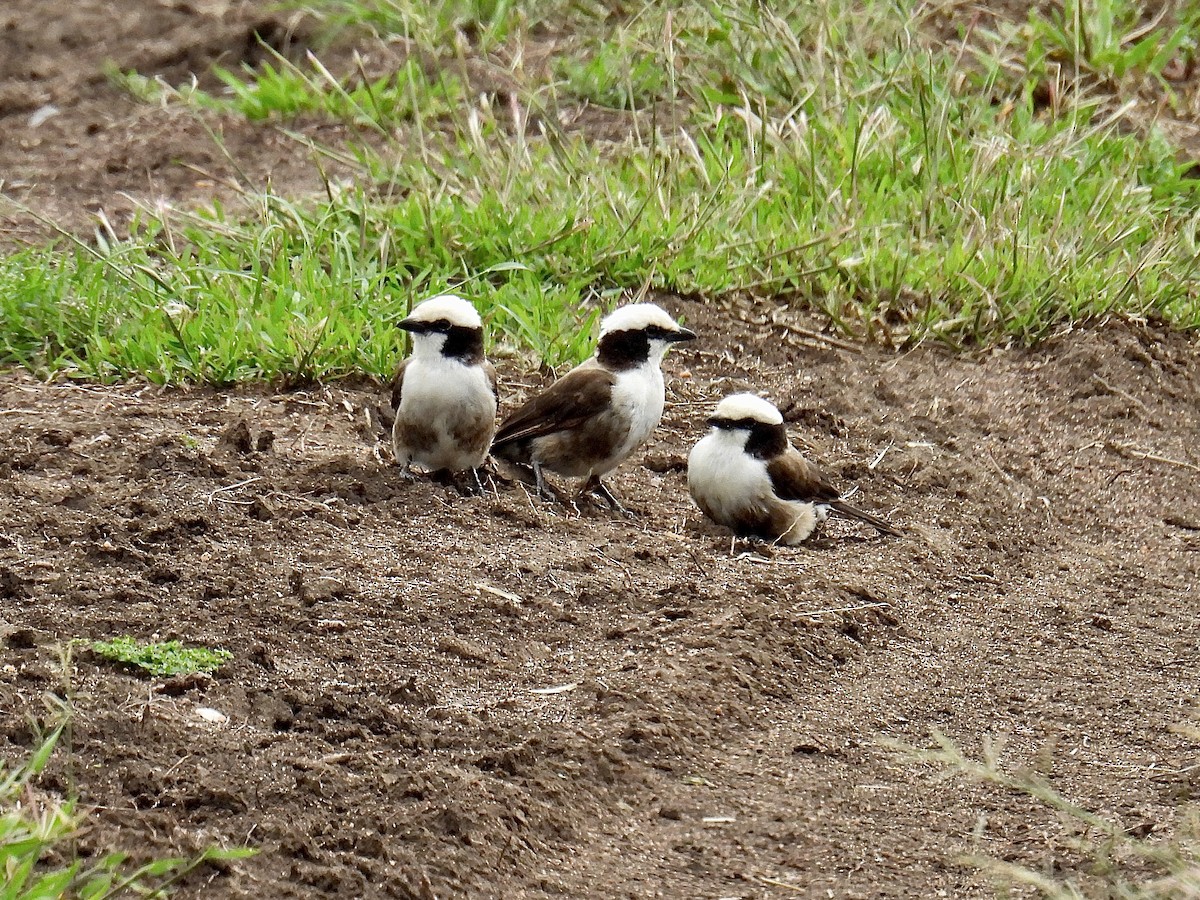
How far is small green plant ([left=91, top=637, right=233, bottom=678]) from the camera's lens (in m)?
4.49

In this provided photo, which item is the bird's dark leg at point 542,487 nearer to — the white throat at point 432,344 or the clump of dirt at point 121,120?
the white throat at point 432,344

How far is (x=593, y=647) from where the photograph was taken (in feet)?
16.5

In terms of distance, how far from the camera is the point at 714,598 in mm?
5391

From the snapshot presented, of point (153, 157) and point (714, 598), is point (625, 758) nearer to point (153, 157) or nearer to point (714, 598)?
point (714, 598)

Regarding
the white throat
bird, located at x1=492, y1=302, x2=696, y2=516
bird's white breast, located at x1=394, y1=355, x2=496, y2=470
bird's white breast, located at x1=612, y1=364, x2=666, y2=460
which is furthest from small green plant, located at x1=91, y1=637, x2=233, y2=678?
bird's white breast, located at x1=612, y1=364, x2=666, y2=460

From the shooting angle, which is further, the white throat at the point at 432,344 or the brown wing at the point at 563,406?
Answer: the brown wing at the point at 563,406

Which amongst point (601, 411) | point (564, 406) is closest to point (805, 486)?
point (601, 411)

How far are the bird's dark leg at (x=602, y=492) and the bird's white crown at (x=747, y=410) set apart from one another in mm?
513

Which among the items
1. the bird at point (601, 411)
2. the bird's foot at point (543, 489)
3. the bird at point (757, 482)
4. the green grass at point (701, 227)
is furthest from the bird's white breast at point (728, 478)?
the green grass at point (701, 227)

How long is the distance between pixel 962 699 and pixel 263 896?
2340 mm

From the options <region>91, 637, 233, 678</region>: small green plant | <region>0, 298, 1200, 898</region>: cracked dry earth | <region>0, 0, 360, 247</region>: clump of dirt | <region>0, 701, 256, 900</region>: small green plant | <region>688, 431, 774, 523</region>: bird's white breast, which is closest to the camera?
<region>0, 701, 256, 900</region>: small green plant

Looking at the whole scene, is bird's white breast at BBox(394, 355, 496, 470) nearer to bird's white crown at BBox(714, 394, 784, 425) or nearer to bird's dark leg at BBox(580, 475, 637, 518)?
bird's dark leg at BBox(580, 475, 637, 518)

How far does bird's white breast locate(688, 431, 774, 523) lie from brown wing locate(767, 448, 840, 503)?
0.05 meters

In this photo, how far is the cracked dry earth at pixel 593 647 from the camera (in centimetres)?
397
